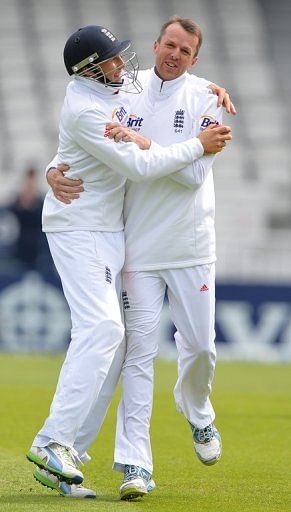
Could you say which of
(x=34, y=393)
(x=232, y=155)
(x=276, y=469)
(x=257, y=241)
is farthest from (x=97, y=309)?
(x=232, y=155)

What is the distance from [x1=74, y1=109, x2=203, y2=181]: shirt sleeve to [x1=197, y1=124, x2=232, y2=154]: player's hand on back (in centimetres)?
11

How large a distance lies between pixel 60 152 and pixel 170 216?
24.4 inches

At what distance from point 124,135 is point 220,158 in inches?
604

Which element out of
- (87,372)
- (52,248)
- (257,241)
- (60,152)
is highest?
(60,152)

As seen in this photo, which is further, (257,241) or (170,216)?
(257,241)

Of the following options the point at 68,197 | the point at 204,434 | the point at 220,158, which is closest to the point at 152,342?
the point at 204,434

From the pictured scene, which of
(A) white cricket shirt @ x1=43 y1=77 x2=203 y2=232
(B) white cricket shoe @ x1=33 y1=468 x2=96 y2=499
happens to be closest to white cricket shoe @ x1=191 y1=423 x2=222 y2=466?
(B) white cricket shoe @ x1=33 y1=468 x2=96 y2=499

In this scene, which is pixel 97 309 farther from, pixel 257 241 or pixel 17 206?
pixel 257 241

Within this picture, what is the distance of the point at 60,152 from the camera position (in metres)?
5.86

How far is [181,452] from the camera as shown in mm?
7406

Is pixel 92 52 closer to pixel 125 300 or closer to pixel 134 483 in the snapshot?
pixel 125 300

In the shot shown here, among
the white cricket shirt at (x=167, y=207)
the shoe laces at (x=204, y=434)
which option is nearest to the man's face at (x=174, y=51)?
the white cricket shirt at (x=167, y=207)

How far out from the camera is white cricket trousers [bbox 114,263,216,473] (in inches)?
230

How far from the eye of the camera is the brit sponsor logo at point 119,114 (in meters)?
5.78
